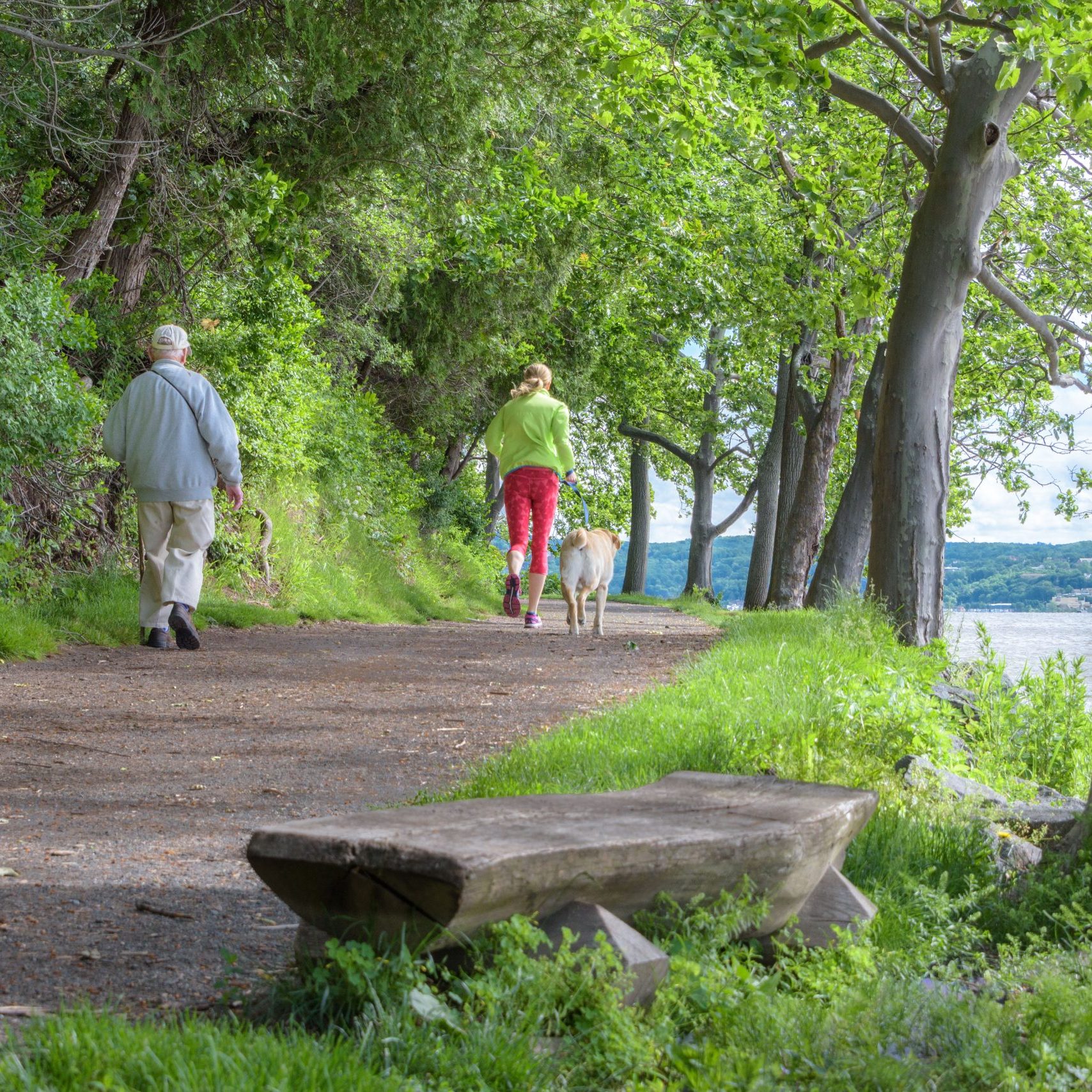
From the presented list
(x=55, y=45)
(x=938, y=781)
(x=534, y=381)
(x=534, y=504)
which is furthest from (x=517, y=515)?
(x=938, y=781)

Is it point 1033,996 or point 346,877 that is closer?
point 346,877

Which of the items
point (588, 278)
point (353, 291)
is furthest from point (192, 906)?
point (588, 278)

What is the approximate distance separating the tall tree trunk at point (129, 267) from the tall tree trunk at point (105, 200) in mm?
684

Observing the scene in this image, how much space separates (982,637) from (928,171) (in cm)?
526

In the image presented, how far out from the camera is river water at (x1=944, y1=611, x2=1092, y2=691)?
10.6m

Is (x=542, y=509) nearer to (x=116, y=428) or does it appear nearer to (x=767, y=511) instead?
(x=116, y=428)

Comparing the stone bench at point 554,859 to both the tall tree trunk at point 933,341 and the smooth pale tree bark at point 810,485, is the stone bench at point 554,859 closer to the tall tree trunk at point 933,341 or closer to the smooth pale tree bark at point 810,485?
the tall tree trunk at point 933,341

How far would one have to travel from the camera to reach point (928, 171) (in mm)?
12078

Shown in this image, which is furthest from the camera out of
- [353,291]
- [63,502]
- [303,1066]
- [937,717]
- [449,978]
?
[353,291]

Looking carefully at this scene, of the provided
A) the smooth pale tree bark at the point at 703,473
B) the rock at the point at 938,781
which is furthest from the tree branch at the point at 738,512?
the rock at the point at 938,781

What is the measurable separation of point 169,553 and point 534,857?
7729 mm

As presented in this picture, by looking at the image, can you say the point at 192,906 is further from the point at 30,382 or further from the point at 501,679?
the point at 30,382

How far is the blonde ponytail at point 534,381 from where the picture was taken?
Result: 1327cm

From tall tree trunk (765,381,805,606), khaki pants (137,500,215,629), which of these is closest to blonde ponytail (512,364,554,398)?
khaki pants (137,500,215,629)
